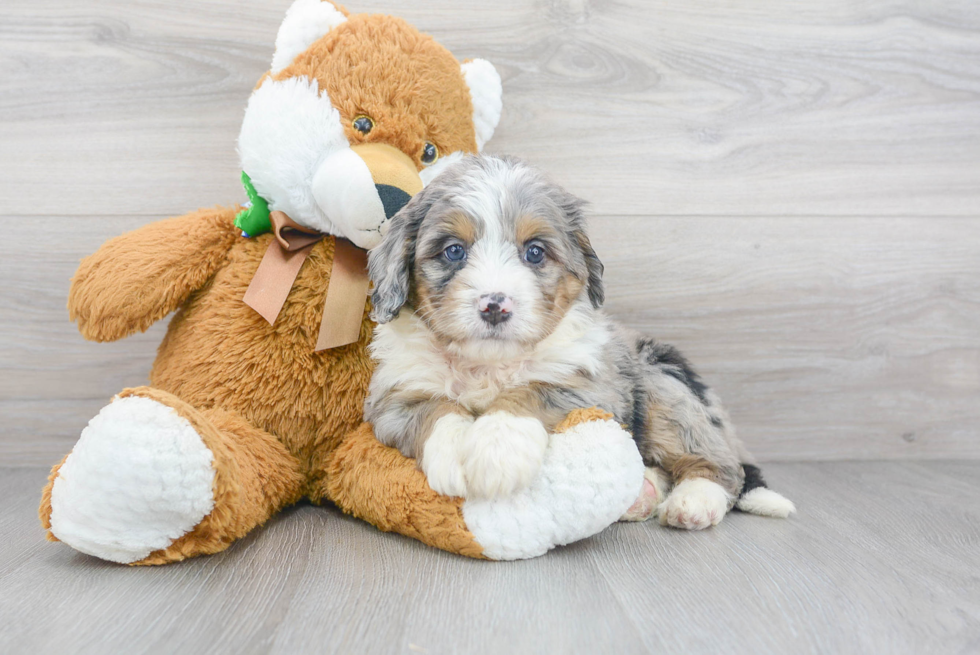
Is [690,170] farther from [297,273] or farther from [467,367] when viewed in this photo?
[297,273]

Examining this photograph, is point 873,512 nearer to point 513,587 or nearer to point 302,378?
point 513,587

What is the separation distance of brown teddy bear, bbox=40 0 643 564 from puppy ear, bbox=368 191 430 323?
8 cm

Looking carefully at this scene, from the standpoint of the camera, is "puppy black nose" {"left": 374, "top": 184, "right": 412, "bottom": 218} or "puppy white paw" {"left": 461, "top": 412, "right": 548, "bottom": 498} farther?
"puppy black nose" {"left": 374, "top": 184, "right": 412, "bottom": 218}

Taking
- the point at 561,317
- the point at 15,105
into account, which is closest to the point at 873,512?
the point at 561,317

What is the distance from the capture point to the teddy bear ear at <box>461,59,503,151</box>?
200 cm

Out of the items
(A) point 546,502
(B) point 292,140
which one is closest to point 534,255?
(A) point 546,502

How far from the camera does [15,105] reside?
2.29 metres

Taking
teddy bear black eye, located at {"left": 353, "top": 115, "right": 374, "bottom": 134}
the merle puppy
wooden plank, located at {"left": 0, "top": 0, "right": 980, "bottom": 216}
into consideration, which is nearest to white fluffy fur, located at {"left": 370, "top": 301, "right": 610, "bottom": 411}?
the merle puppy

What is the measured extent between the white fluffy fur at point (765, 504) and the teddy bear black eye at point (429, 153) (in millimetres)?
1262

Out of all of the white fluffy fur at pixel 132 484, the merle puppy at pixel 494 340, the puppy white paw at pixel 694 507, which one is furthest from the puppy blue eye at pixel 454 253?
the puppy white paw at pixel 694 507

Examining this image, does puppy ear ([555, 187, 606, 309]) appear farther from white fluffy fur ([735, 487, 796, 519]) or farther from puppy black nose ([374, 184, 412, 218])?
white fluffy fur ([735, 487, 796, 519])

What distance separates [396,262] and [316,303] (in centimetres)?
34

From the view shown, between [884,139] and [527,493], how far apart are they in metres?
1.93

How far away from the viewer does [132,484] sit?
140 cm
